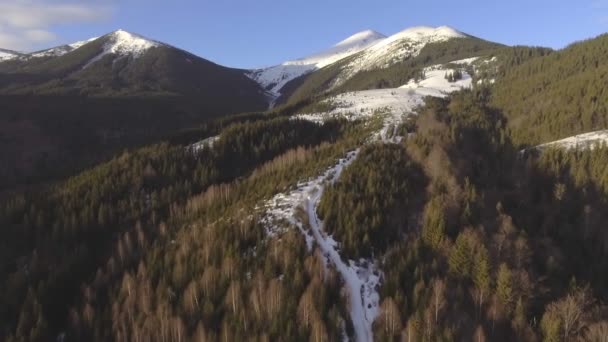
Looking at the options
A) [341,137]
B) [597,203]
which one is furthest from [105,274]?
[597,203]

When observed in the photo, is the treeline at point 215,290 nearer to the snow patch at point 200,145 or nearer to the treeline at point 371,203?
the treeline at point 371,203

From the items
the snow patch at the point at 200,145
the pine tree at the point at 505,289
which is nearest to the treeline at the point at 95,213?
the snow patch at the point at 200,145

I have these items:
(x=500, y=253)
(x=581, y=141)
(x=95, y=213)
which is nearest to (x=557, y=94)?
(x=581, y=141)

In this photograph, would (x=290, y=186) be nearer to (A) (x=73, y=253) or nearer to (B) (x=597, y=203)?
(A) (x=73, y=253)

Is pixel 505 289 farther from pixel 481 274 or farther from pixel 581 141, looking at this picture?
pixel 581 141

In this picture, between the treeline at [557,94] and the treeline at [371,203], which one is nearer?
the treeline at [371,203]

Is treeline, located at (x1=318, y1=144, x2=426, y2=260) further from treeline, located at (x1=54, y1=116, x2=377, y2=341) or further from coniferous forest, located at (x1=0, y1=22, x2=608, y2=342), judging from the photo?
treeline, located at (x1=54, y1=116, x2=377, y2=341)
